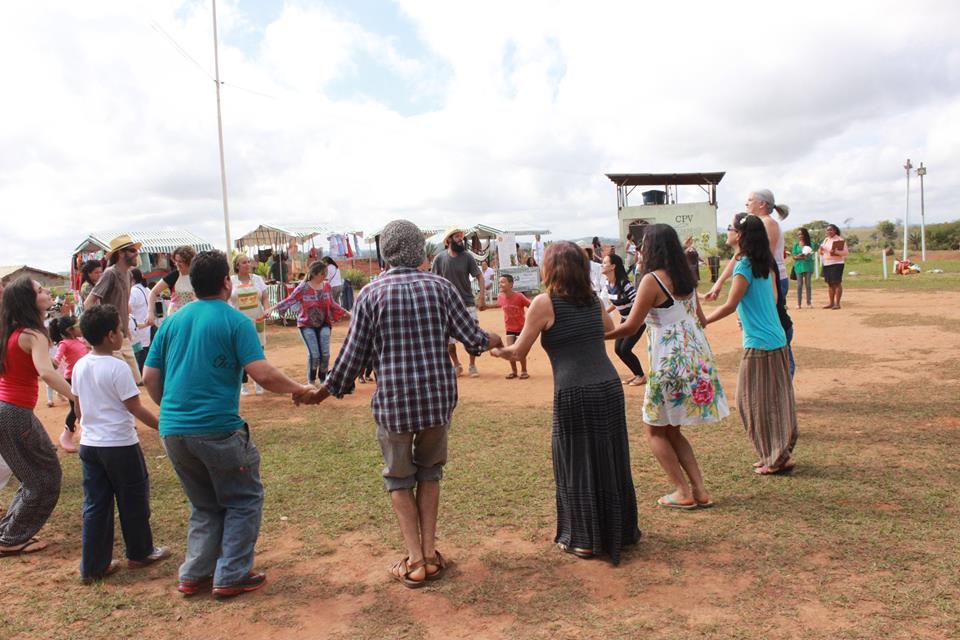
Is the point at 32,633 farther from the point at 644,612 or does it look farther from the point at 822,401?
the point at 822,401

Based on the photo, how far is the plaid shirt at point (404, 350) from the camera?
3.81 meters

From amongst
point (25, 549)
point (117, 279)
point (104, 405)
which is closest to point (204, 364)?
point (104, 405)

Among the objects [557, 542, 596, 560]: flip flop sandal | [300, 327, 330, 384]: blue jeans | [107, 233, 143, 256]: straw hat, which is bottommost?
Result: [557, 542, 596, 560]: flip flop sandal

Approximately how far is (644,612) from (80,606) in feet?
9.69

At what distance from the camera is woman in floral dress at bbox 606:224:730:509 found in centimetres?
470

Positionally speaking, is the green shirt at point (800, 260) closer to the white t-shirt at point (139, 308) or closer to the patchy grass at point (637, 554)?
the patchy grass at point (637, 554)

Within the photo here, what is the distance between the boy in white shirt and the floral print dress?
3.05m

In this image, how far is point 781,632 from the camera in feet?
10.7

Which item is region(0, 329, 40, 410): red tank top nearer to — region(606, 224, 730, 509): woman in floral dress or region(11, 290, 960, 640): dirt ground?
region(11, 290, 960, 640): dirt ground

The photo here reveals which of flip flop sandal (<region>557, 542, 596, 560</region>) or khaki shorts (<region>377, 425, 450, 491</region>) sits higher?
khaki shorts (<region>377, 425, 450, 491</region>)

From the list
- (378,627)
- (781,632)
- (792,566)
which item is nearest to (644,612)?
(781,632)

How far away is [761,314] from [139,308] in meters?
7.42

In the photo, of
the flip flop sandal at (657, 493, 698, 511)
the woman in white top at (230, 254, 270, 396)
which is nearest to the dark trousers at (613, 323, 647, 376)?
the flip flop sandal at (657, 493, 698, 511)

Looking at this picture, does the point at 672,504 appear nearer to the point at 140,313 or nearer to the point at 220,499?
the point at 220,499
